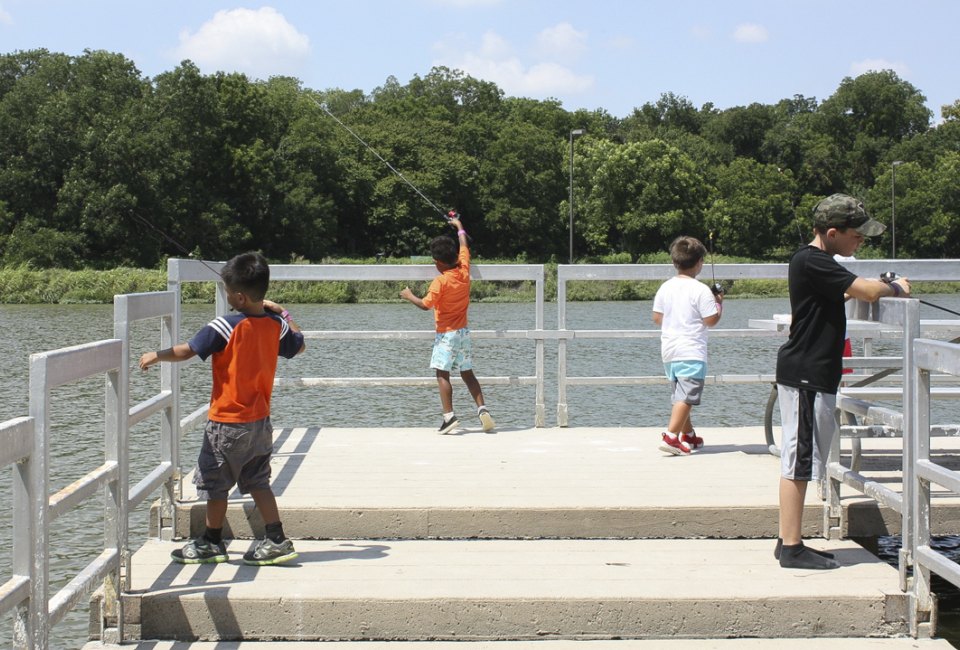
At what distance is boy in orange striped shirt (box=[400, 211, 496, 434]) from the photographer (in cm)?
809

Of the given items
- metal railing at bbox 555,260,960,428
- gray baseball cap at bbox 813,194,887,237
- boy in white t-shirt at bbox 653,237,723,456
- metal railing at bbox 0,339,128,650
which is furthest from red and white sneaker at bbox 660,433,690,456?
metal railing at bbox 0,339,128,650

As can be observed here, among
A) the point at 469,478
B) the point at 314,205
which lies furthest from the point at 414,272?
the point at 314,205

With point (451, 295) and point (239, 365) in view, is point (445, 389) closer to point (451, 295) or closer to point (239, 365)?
point (451, 295)

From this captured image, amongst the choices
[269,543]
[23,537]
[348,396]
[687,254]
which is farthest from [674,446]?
A: [348,396]

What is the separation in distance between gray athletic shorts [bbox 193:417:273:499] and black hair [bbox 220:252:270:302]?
54cm

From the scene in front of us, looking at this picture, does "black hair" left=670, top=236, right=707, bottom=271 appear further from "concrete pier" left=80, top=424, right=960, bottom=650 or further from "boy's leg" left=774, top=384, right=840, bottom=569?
"boy's leg" left=774, top=384, right=840, bottom=569

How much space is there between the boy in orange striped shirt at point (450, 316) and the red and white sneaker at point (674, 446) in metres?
1.45

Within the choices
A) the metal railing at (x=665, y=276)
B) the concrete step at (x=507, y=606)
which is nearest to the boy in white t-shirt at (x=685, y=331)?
the metal railing at (x=665, y=276)

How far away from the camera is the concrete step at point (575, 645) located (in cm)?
432

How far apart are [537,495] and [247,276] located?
73.4 inches

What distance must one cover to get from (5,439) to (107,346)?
1.12 metres

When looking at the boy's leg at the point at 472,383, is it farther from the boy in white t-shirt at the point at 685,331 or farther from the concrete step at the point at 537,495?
the boy in white t-shirt at the point at 685,331

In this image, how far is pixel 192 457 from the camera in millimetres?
11422

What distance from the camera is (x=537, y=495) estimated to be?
227 inches
